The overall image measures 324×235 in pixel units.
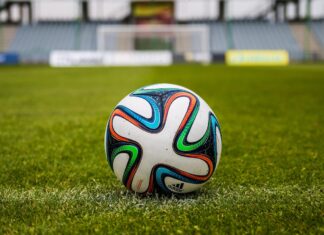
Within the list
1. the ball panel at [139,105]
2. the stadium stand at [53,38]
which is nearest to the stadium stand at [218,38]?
the stadium stand at [53,38]

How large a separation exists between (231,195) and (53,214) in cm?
119

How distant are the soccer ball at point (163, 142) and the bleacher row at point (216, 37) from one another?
45705mm

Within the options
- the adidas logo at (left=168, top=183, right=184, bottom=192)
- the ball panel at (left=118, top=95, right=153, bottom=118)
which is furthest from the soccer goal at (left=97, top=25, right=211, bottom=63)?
the adidas logo at (left=168, top=183, right=184, bottom=192)

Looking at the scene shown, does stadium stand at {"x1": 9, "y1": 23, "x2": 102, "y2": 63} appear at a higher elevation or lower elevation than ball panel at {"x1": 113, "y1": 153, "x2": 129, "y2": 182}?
lower

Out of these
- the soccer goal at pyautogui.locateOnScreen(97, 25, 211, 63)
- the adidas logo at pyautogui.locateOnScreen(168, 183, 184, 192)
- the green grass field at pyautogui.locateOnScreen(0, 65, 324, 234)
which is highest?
the adidas logo at pyautogui.locateOnScreen(168, 183, 184, 192)

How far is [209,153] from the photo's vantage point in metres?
3.60

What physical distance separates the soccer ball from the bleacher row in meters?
45.7

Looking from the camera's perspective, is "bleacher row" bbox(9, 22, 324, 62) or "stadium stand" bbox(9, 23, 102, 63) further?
"bleacher row" bbox(9, 22, 324, 62)

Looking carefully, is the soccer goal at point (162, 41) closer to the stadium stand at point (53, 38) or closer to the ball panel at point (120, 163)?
the stadium stand at point (53, 38)

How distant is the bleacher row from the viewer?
49875mm

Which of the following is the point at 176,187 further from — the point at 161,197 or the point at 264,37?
the point at 264,37

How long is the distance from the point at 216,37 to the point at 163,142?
4814 centimetres

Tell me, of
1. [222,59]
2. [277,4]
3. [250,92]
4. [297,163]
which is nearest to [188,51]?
[222,59]

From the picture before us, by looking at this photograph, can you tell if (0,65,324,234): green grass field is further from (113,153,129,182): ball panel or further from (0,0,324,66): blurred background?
(0,0,324,66): blurred background
